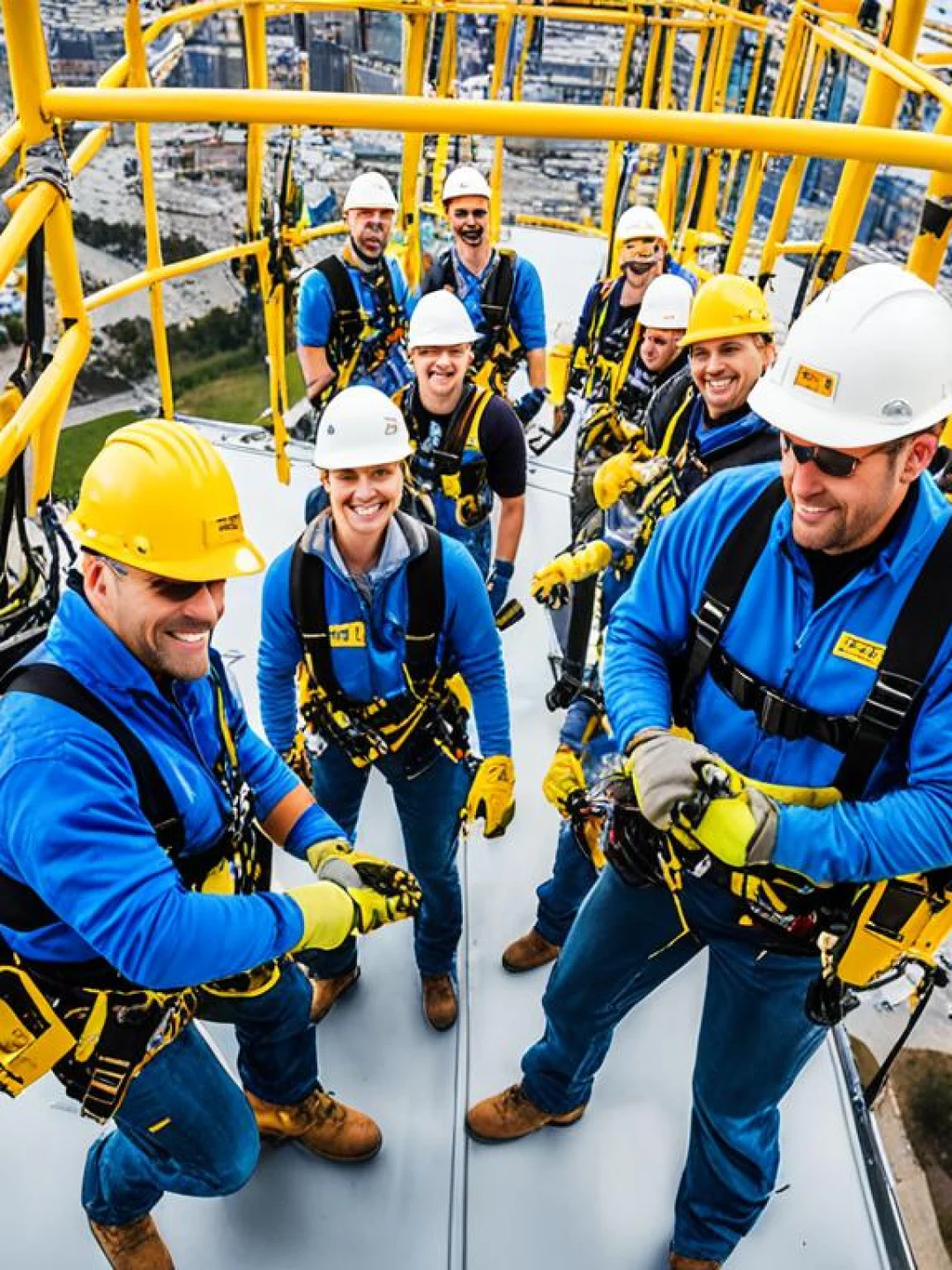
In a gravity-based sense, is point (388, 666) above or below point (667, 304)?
below

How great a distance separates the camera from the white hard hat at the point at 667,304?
3.84 m

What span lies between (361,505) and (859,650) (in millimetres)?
1321

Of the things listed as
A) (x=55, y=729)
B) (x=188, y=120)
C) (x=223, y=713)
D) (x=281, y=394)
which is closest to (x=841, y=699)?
(x=223, y=713)

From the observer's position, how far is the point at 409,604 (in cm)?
243

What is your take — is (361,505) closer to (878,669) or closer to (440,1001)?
(878,669)

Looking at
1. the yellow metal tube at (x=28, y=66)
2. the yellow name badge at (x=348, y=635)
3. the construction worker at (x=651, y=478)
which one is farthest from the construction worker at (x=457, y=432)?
the yellow metal tube at (x=28, y=66)

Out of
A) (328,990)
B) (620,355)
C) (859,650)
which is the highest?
(859,650)

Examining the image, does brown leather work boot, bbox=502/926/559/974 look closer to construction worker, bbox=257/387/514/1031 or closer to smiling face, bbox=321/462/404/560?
construction worker, bbox=257/387/514/1031

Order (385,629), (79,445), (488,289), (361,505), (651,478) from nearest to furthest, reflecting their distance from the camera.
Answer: (361,505) → (385,629) → (651,478) → (488,289) → (79,445)

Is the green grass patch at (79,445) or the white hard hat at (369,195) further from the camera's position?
the green grass patch at (79,445)

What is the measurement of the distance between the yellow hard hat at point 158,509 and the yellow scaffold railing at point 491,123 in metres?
0.16

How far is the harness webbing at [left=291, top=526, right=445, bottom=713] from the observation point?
7.90ft

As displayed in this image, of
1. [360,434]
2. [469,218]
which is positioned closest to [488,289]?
[469,218]

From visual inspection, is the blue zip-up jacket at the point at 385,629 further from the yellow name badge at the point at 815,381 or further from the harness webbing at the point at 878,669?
the yellow name badge at the point at 815,381
